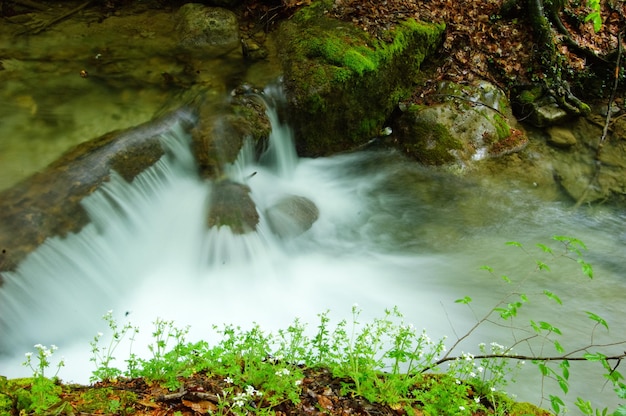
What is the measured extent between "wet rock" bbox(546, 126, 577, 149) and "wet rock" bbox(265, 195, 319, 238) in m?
4.67

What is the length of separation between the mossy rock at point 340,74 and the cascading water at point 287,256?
17.2 inches

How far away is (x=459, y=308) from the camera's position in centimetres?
541

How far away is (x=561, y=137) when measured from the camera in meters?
8.48

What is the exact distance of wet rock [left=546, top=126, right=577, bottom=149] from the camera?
27.5 feet

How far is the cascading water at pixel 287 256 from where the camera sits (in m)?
4.64

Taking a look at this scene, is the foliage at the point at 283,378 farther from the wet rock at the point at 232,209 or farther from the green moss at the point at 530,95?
the green moss at the point at 530,95

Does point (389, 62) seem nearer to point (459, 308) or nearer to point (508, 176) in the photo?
point (508, 176)

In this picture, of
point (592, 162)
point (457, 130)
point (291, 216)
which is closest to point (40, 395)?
point (291, 216)

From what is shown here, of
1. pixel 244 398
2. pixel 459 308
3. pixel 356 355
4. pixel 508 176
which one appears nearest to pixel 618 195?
pixel 508 176

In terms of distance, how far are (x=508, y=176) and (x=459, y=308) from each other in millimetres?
3135

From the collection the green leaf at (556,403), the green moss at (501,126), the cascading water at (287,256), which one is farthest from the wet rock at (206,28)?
the green leaf at (556,403)

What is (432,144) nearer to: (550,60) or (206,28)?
(550,60)

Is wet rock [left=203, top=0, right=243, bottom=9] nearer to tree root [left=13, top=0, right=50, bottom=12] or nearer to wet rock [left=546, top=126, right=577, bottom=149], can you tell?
tree root [left=13, top=0, right=50, bottom=12]

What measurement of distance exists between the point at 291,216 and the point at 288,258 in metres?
0.61
